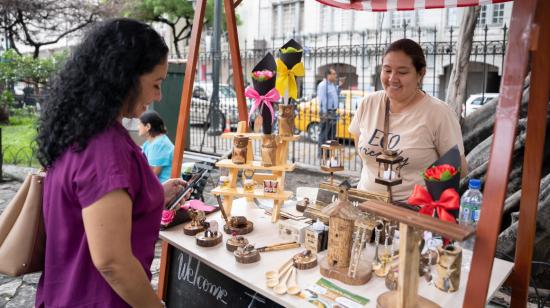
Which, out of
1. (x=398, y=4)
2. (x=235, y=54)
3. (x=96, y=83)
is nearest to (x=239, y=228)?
(x=96, y=83)

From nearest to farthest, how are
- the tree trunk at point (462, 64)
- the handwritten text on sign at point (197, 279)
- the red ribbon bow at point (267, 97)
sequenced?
the handwritten text on sign at point (197, 279)
the red ribbon bow at point (267, 97)
the tree trunk at point (462, 64)

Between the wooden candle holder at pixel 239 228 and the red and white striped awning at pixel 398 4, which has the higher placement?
the red and white striped awning at pixel 398 4

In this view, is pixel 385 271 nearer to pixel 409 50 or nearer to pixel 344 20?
pixel 409 50

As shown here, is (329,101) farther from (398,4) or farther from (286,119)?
(286,119)

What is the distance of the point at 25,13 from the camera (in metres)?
12.5

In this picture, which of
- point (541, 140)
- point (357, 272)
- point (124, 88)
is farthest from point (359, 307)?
point (124, 88)

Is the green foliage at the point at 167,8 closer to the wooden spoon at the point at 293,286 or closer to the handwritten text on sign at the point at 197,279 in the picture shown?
the handwritten text on sign at the point at 197,279

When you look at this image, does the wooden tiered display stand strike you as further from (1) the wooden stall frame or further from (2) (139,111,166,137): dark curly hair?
(2) (139,111,166,137): dark curly hair

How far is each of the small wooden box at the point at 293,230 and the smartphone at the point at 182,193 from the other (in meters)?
0.46

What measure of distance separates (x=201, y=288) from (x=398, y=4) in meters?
2.20

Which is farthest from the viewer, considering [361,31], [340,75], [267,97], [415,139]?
[361,31]

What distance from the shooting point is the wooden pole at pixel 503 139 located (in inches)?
43.2

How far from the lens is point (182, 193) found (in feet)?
6.59

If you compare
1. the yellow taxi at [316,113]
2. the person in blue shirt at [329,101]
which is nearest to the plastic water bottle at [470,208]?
the person in blue shirt at [329,101]
